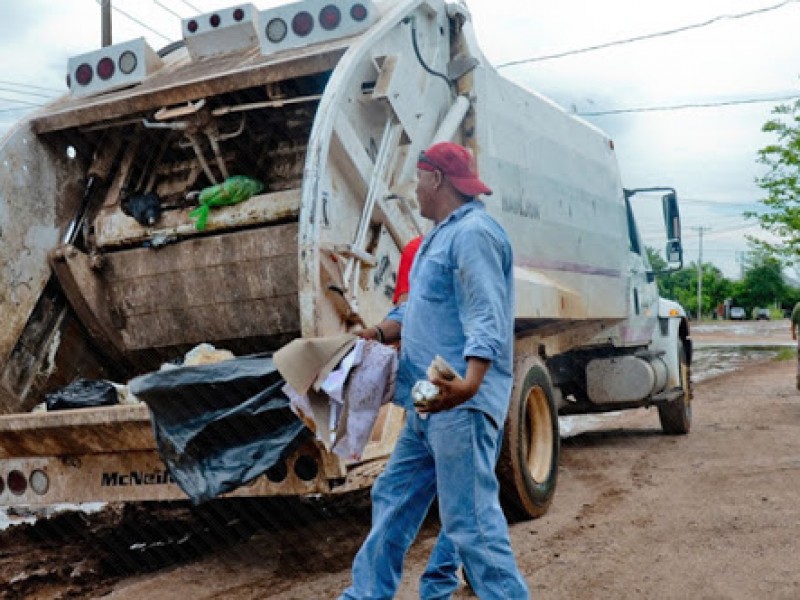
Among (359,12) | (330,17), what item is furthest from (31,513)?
(359,12)

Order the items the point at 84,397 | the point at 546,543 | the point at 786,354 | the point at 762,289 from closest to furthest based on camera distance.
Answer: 1. the point at 84,397
2. the point at 546,543
3. the point at 786,354
4. the point at 762,289

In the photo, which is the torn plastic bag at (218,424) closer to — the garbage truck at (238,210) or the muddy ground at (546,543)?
the garbage truck at (238,210)

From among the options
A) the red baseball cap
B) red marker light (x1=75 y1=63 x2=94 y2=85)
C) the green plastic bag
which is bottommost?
the red baseball cap

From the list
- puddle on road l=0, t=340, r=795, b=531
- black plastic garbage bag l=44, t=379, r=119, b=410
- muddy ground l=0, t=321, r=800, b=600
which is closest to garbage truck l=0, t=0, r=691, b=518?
black plastic garbage bag l=44, t=379, r=119, b=410

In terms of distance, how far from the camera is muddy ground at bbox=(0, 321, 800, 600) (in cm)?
429

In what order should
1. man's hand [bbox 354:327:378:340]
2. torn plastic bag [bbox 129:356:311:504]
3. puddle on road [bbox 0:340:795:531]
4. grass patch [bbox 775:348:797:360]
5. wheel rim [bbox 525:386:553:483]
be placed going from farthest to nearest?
grass patch [bbox 775:348:797:360] → puddle on road [bbox 0:340:795:531] → wheel rim [bbox 525:386:553:483] → torn plastic bag [bbox 129:356:311:504] → man's hand [bbox 354:327:378:340]

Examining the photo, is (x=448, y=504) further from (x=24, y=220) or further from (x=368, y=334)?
(x=24, y=220)

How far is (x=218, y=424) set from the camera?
380 centimetres

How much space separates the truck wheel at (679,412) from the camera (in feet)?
29.7

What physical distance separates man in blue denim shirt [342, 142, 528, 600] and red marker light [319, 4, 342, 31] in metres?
1.70

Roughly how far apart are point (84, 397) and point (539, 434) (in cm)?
261

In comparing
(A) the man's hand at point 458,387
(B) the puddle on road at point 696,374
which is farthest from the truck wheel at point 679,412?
(A) the man's hand at point 458,387

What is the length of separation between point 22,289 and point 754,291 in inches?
3081

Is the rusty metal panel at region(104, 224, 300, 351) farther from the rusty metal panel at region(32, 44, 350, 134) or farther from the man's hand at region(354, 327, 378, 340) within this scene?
the man's hand at region(354, 327, 378, 340)
